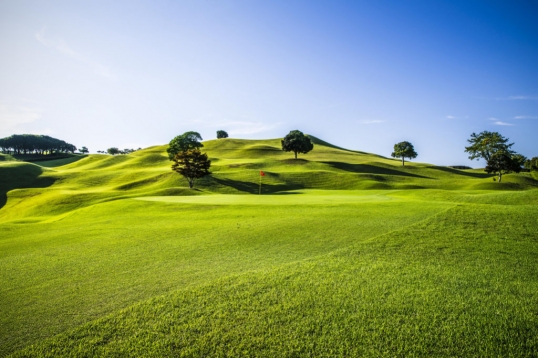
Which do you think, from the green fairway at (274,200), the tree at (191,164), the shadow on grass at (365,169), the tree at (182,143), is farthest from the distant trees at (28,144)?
the green fairway at (274,200)

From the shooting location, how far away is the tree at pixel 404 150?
85.6 m

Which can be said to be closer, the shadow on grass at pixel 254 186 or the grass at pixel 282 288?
the grass at pixel 282 288

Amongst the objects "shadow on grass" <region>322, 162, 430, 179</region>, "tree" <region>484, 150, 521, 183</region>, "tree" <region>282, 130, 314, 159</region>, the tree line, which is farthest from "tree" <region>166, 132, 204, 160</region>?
"tree" <region>484, 150, 521, 183</region>

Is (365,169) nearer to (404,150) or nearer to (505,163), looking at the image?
(404,150)

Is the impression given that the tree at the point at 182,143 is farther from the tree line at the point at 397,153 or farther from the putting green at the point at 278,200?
the putting green at the point at 278,200

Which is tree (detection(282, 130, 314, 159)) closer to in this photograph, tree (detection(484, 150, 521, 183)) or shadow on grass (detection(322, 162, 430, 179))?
shadow on grass (detection(322, 162, 430, 179))

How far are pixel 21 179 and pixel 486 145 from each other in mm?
117791

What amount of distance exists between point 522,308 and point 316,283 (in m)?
4.04

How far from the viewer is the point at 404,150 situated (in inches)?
3381

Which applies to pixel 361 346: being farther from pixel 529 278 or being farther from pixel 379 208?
pixel 379 208

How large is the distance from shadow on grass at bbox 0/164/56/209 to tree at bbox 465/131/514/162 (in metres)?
109

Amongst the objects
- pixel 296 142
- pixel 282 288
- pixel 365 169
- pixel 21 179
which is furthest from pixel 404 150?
pixel 21 179

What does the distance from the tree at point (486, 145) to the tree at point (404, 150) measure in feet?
45.0

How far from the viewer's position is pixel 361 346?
15.1 ft
